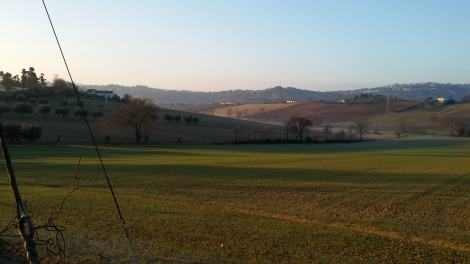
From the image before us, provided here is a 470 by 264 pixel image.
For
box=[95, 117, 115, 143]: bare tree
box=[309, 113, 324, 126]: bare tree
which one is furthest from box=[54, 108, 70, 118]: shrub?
box=[309, 113, 324, 126]: bare tree

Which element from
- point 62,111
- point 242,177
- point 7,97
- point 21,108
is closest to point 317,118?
point 62,111

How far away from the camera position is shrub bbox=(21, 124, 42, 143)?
63938 millimetres

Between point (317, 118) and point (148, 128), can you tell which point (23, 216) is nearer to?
point (148, 128)

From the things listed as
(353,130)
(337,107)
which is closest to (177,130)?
(353,130)

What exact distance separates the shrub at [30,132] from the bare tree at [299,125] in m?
57.2

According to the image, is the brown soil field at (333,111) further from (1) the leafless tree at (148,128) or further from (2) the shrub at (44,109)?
(2) the shrub at (44,109)

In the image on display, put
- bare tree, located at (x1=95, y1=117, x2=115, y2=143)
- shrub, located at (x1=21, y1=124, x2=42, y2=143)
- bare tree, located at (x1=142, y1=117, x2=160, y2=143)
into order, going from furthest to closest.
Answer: bare tree, located at (x1=142, y1=117, x2=160, y2=143) < bare tree, located at (x1=95, y1=117, x2=115, y2=143) < shrub, located at (x1=21, y1=124, x2=42, y2=143)

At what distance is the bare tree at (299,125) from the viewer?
10094 centimetres

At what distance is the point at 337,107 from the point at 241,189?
166m

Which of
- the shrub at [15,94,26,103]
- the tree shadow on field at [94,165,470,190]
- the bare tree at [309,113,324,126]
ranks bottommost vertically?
the tree shadow on field at [94,165,470,190]

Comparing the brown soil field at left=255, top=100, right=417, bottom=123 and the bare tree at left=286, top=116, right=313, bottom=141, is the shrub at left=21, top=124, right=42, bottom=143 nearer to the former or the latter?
the bare tree at left=286, top=116, right=313, bottom=141

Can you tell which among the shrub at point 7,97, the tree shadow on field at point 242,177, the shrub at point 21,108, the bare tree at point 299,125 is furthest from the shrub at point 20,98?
the tree shadow on field at point 242,177

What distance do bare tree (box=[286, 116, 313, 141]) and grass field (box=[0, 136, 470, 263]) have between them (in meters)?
66.0

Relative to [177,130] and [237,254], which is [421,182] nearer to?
[237,254]
